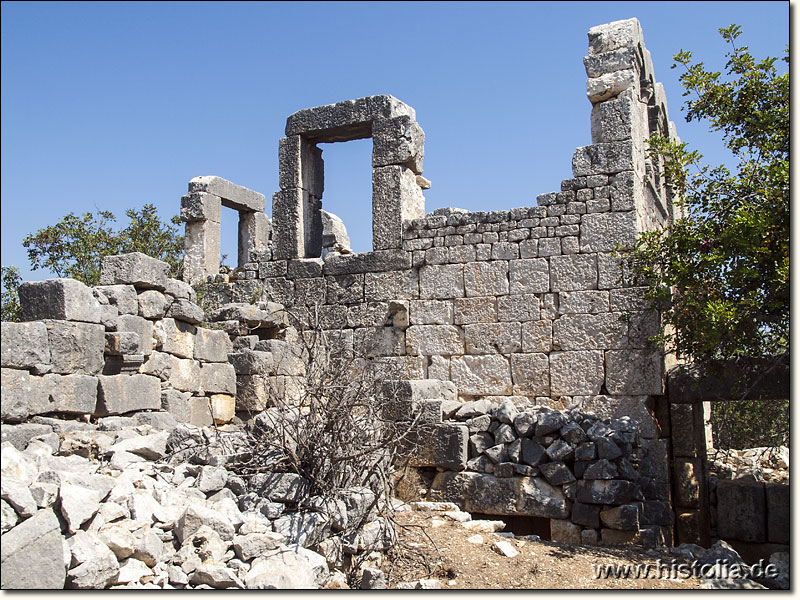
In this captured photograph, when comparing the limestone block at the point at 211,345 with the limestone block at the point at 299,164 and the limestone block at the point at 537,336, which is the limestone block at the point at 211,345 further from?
the limestone block at the point at 537,336

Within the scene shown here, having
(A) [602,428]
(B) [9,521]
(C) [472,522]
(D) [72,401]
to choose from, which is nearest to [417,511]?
(C) [472,522]

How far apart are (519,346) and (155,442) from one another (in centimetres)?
487

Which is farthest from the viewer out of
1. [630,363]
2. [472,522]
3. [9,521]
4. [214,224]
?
[214,224]

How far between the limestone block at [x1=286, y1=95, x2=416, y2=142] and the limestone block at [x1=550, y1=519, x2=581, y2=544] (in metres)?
5.71

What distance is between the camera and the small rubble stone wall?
6766 mm

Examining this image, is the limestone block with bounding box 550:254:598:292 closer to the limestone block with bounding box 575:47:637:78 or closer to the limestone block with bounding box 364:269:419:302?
the limestone block with bounding box 364:269:419:302

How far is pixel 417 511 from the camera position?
818cm

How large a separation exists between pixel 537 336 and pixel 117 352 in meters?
4.91

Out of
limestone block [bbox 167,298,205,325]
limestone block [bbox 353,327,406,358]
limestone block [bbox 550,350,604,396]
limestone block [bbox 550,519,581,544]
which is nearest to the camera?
limestone block [bbox 550,519,581,544]

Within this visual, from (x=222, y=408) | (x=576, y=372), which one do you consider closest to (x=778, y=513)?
(x=576, y=372)

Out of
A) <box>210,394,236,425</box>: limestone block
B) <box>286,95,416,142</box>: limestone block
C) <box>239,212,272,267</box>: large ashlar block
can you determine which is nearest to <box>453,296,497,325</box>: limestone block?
<box>286,95,416,142</box>: limestone block

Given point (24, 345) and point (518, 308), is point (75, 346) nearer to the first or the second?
point (24, 345)

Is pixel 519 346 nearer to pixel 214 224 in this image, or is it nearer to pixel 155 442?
pixel 155 442

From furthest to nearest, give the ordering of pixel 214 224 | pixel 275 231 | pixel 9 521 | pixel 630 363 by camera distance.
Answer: pixel 214 224 → pixel 275 231 → pixel 630 363 → pixel 9 521
